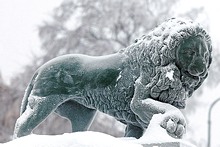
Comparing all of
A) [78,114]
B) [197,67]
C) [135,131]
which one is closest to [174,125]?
[197,67]

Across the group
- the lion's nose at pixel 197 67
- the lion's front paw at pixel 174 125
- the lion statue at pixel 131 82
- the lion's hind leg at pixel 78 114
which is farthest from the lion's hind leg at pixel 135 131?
the lion's nose at pixel 197 67

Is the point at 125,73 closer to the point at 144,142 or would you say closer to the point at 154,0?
the point at 144,142

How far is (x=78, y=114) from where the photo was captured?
5645mm

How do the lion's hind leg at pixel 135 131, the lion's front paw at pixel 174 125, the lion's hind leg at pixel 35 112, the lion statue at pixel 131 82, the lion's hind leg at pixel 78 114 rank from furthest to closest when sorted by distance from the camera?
the lion's hind leg at pixel 78 114 → the lion's hind leg at pixel 135 131 → the lion's hind leg at pixel 35 112 → the lion statue at pixel 131 82 → the lion's front paw at pixel 174 125

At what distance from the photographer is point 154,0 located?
18.4 metres

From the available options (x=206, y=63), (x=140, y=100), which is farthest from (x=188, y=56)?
(x=140, y=100)

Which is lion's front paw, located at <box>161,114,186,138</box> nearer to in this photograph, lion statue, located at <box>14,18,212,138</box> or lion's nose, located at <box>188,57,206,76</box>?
lion statue, located at <box>14,18,212,138</box>

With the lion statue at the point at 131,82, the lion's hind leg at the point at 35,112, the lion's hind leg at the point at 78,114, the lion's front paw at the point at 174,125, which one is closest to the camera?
the lion's front paw at the point at 174,125

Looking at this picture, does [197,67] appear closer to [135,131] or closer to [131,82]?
[131,82]

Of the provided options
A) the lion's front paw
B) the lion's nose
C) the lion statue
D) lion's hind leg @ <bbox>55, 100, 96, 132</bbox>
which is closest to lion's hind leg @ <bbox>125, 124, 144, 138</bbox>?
the lion statue

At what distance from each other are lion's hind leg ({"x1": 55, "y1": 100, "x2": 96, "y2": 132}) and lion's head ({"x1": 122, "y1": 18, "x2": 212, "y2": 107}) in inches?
31.4

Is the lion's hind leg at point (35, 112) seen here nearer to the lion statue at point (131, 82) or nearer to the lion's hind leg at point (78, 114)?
the lion statue at point (131, 82)

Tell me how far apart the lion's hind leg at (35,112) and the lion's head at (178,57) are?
86 centimetres

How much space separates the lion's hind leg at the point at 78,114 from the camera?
5.63m
